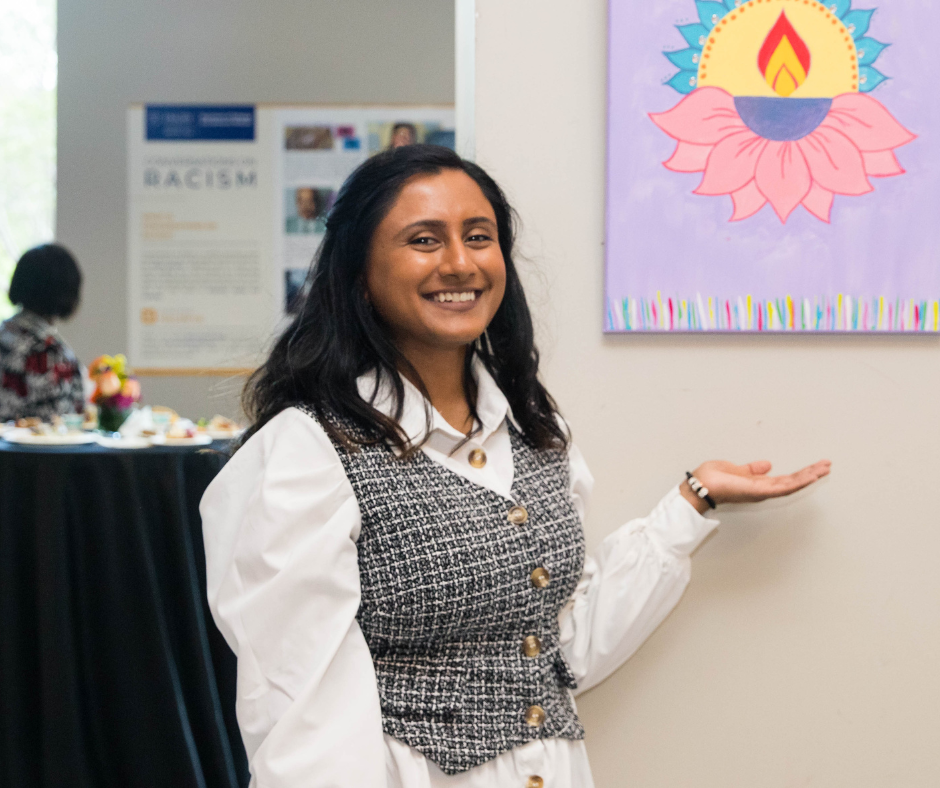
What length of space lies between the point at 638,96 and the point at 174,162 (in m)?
3.45

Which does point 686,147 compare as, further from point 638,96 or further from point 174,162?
point 174,162

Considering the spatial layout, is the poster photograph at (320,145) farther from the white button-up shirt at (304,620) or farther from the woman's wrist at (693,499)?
the white button-up shirt at (304,620)

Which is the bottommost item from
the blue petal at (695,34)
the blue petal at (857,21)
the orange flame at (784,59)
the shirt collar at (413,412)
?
the shirt collar at (413,412)

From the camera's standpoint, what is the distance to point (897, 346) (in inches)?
55.2

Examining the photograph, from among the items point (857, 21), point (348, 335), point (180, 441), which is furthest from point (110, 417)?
point (857, 21)

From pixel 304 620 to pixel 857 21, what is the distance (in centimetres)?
119

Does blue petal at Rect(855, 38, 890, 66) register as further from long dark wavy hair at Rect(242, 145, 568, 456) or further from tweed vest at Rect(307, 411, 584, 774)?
tweed vest at Rect(307, 411, 584, 774)

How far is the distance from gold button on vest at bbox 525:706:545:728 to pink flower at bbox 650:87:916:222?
798mm

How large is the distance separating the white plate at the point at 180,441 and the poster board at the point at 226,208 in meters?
1.67

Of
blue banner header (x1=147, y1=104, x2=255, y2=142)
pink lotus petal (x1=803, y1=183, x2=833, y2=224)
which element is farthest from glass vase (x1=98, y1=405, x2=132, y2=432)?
pink lotus petal (x1=803, y1=183, x2=833, y2=224)

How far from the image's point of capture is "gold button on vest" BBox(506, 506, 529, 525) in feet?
3.66

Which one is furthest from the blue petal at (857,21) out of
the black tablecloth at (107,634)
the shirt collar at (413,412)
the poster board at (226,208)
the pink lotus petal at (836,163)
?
the poster board at (226,208)

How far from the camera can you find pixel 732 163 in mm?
1349

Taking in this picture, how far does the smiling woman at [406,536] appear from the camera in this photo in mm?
962
